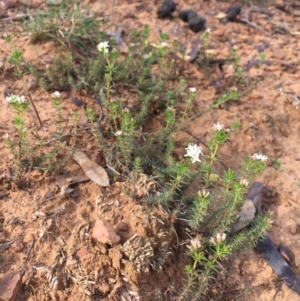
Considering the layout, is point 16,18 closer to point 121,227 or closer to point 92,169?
point 92,169

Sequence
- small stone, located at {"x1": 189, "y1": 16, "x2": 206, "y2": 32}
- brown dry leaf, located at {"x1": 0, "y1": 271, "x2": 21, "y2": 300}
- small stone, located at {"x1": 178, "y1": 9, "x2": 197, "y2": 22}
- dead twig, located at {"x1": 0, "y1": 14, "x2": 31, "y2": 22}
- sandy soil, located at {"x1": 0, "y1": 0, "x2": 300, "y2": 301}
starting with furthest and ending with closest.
→ small stone, located at {"x1": 178, "y1": 9, "x2": 197, "y2": 22} → small stone, located at {"x1": 189, "y1": 16, "x2": 206, "y2": 32} → dead twig, located at {"x1": 0, "y1": 14, "x2": 31, "y2": 22} → sandy soil, located at {"x1": 0, "y1": 0, "x2": 300, "y2": 301} → brown dry leaf, located at {"x1": 0, "y1": 271, "x2": 21, "y2": 300}

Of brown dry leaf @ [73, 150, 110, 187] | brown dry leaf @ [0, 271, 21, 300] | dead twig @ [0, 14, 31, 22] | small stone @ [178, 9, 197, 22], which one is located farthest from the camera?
small stone @ [178, 9, 197, 22]

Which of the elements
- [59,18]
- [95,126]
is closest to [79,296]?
[95,126]

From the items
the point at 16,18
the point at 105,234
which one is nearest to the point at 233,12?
the point at 16,18

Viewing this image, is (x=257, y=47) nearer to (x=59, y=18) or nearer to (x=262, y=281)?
(x=59, y=18)

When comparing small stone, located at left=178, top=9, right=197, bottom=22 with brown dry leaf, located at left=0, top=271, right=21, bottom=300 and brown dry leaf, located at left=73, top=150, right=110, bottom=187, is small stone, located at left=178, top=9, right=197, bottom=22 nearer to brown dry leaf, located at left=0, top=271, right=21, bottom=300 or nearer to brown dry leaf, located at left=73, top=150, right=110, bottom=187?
brown dry leaf, located at left=73, top=150, right=110, bottom=187

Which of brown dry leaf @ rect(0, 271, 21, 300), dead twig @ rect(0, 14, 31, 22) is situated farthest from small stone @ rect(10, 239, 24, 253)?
dead twig @ rect(0, 14, 31, 22)

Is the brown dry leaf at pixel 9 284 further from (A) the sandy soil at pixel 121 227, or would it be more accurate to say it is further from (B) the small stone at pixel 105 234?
(B) the small stone at pixel 105 234
